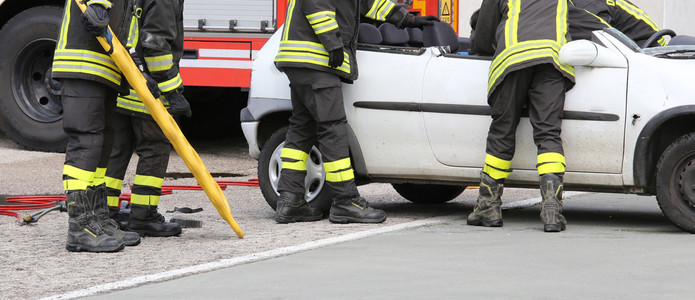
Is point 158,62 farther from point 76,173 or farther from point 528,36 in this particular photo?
point 528,36

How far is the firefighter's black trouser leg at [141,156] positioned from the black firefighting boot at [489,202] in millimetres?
1859

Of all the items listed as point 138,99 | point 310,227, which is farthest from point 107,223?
point 310,227

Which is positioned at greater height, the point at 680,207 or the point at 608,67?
the point at 608,67

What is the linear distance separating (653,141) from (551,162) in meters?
0.61

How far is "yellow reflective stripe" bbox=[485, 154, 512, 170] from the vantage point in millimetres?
A: 6789

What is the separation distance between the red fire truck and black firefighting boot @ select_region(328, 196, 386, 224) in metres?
3.84

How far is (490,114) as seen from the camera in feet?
22.5

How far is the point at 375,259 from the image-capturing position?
5.73 m

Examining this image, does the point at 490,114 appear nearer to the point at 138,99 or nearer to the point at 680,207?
the point at 680,207

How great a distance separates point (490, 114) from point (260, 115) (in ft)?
5.20

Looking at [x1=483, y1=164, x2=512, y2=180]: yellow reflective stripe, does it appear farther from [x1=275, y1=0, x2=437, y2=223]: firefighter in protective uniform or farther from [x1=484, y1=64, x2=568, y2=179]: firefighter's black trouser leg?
[x1=275, y1=0, x2=437, y2=223]: firefighter in protective uniform

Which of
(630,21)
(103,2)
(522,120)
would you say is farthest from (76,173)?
(630,21)

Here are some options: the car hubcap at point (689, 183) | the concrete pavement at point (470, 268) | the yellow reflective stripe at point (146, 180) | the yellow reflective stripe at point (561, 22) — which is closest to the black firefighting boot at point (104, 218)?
the yellow reflective stripe at point (146, 180)

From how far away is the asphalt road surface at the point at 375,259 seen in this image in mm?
4938
